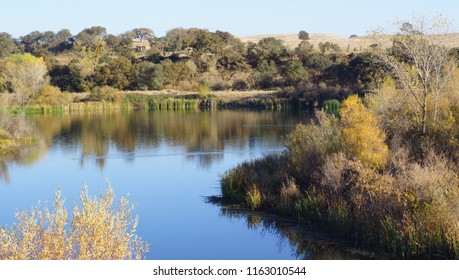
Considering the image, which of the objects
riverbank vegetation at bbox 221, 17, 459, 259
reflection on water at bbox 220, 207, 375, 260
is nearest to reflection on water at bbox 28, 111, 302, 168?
riverbank vegetation at bbox 221, 17, 459, 259

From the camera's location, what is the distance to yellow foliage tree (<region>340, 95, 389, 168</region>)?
16.3 metres

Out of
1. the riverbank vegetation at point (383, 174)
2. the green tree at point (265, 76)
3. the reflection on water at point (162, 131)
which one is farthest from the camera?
the green tree at point (265, 76)

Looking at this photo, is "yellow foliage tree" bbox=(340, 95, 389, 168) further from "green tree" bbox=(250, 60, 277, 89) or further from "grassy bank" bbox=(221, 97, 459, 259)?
"green tree" bbox=(250, 60, 277, 89)

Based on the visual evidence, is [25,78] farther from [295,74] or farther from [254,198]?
[254,198]

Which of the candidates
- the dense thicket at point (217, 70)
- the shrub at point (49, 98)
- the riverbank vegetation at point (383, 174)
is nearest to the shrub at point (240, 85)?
the dense thicket at point (217, 70)

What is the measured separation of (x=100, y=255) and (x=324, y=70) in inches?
2390

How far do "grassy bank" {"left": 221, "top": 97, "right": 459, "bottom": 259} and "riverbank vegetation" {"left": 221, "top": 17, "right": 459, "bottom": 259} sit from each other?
0.9 inches

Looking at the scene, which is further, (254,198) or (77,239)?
(254,198)

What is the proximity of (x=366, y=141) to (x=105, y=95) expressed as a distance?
47.0 m

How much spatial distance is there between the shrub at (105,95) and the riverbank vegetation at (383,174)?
40.6m

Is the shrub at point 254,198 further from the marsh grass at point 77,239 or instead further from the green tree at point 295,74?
the green tree at point 295,74

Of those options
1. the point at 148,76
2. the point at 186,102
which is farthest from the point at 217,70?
the point at 186,102

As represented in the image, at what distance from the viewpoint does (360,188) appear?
48.8 ft

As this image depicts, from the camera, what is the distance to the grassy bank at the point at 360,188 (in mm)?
12211
